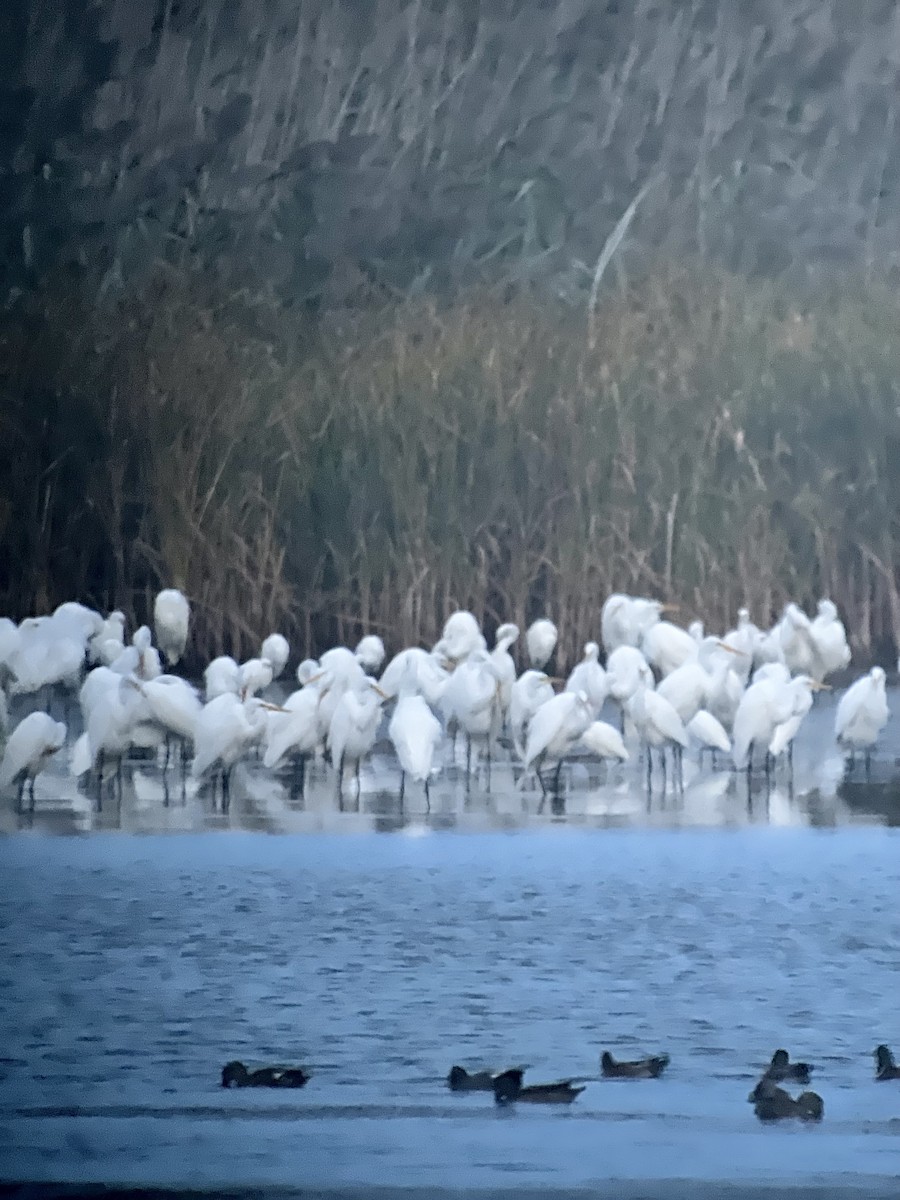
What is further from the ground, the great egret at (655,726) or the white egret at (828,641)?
the white egret at (828,641)

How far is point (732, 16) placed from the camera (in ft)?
11.7

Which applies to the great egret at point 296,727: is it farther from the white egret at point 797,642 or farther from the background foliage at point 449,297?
the white egret at point 797,642

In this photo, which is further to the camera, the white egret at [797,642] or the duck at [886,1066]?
the white egret at [797,642]

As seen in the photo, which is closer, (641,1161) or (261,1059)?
(641,1161)

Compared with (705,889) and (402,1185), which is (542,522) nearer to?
(705,889)

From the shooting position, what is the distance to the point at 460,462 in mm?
3631

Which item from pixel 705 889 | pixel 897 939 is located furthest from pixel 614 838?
pixel 897 939

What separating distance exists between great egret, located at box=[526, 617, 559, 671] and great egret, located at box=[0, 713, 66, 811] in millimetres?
857

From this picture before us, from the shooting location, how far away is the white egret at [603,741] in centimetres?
350

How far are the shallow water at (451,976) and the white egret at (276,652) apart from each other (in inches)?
8.0

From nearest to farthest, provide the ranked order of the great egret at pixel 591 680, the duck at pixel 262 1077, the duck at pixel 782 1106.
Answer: the duck at pixel 782 1106 < the duck at pixel 262 1077 < the great egret at pixel 591 680

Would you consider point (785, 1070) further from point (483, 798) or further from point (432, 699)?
point (432, 699)

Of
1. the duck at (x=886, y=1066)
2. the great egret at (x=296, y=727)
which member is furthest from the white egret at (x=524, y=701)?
the duck at (x=886, y=1066)

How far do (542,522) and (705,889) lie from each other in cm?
73
